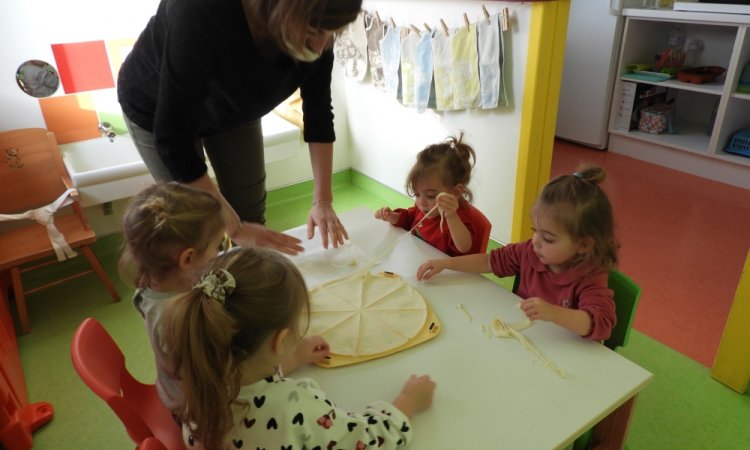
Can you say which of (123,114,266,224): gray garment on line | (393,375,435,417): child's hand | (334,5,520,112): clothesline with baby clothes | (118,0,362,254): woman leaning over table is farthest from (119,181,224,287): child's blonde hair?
(334,5,520,112): clothesline with baby clothes

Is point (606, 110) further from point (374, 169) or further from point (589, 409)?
point (589, 409)

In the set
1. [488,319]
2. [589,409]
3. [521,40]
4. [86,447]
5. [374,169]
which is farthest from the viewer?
[374,169]

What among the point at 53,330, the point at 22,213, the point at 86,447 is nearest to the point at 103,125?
Answer: the point at 22,213

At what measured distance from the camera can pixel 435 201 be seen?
1.49m

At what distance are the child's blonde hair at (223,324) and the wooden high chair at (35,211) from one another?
5.46 feet

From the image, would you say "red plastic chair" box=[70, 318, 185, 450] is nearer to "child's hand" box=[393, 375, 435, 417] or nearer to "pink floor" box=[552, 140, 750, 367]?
"child's hand" box=[393, 375, 435, 417]

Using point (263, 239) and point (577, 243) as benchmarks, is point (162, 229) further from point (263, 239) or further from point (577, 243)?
point (577, 243)

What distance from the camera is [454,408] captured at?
2.80 feet

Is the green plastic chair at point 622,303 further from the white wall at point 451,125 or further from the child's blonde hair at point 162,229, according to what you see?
the white wall at point 451,125

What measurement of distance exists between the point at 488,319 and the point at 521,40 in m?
1.36

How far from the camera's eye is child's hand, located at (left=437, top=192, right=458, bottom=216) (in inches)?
53.4

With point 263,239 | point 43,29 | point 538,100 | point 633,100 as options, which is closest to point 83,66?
point 43,29

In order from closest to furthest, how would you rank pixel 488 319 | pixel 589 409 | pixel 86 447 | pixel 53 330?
1. pixel 589 409
2. pixel 488 319
3. pixel 86 447
4. pixel 53 330

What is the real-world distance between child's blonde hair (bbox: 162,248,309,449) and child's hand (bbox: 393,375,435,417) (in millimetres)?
223
